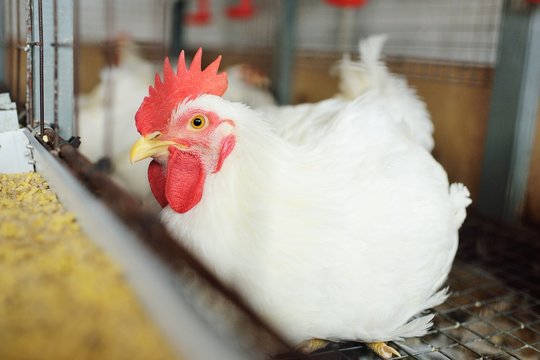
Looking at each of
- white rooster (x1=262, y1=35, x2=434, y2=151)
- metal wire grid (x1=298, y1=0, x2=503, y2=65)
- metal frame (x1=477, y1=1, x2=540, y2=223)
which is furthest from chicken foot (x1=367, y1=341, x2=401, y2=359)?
metal wire grid (x1=298, y1=0, x2=503, y2=65)

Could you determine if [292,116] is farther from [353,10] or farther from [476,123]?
[353,10]

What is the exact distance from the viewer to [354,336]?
4.56 feet

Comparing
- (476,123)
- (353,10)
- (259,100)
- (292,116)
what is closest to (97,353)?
(292,116)

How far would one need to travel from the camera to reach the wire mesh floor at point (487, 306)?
160 centimetres

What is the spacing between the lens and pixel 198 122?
1.30 m

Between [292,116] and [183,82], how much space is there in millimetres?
771

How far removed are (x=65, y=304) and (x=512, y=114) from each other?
7.95ft

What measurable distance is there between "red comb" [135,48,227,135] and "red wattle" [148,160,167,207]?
0.13 m

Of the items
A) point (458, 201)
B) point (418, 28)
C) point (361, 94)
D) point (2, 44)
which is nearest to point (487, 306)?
point (458, 201)

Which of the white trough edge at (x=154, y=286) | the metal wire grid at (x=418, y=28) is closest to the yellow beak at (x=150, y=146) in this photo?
the white trough edge at (x=154, y=286)

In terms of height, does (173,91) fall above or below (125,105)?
above

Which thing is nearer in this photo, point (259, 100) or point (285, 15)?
point (259, 100)

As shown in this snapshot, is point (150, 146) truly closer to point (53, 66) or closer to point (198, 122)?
point (198, 122)

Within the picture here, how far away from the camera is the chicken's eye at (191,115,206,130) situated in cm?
130
